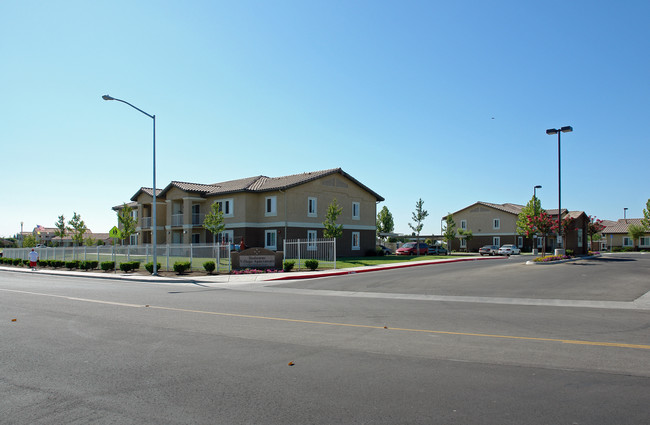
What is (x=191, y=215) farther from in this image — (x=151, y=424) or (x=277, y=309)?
(x=151, y=424)

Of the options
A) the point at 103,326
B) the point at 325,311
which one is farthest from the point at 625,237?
the point at 103,326

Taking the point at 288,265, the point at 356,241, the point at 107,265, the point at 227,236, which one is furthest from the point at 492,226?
the point at 107,265

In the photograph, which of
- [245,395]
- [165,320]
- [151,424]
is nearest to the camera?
[151,424]

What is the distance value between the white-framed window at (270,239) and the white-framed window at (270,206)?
4.91ft

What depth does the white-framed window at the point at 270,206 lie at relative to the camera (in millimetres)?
40756

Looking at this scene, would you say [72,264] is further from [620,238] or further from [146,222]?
[620,238]

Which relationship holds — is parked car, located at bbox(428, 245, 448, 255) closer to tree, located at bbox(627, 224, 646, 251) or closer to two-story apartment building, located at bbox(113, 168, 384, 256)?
two-story apartment building, located at bbox(113, 168, 384, 256)

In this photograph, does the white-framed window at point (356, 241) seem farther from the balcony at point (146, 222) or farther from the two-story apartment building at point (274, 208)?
the balcony at point (146, 222)

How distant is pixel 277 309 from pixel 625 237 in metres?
82.2

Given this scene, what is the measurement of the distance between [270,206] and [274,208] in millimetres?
829

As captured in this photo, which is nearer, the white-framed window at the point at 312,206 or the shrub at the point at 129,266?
the shrub at the point at 129,266

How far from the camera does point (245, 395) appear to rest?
5262mm

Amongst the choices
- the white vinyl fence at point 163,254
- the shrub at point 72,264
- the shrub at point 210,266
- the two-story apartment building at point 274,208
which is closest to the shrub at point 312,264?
the white vinyl fence at point 163,254

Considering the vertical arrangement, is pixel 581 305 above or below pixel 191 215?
below
